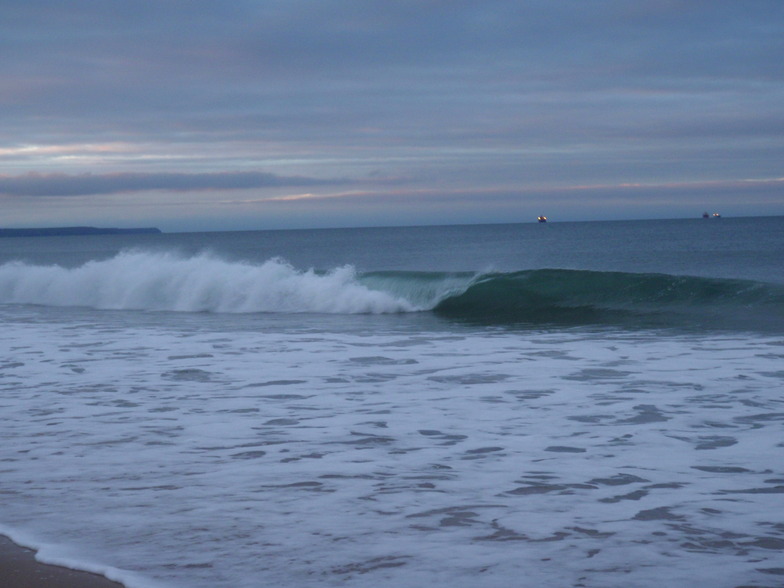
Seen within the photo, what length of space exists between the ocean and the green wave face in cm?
120

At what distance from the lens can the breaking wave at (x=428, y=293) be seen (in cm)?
1505

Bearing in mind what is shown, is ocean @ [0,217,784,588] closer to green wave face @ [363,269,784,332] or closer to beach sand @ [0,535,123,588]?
beach sand @ [0,535,123,588]

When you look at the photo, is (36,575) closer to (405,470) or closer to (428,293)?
(405,470)

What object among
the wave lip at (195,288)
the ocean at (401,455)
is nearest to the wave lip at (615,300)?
the ocean at (401,455)

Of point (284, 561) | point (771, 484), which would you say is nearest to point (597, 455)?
point (771, 484)

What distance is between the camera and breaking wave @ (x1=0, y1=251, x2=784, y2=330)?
15.0 metres

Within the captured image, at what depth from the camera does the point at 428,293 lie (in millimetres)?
18844

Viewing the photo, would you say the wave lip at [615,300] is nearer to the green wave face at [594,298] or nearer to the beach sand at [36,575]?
the green wave face at [594,298]

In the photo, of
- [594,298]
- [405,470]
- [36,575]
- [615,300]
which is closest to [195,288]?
[594,298]

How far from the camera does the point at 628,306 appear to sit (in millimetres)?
16125

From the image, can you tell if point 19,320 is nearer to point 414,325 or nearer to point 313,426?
point 414,325

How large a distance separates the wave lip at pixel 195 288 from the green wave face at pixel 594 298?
1.45m

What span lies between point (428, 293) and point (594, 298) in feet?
12.5

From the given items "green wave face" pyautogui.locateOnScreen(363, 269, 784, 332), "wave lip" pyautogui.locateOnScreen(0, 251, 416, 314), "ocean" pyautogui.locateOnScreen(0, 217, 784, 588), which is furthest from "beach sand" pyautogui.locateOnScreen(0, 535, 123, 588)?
"wave lip" pyautogui.locateOnScreen(0, 251, 416, 314)
